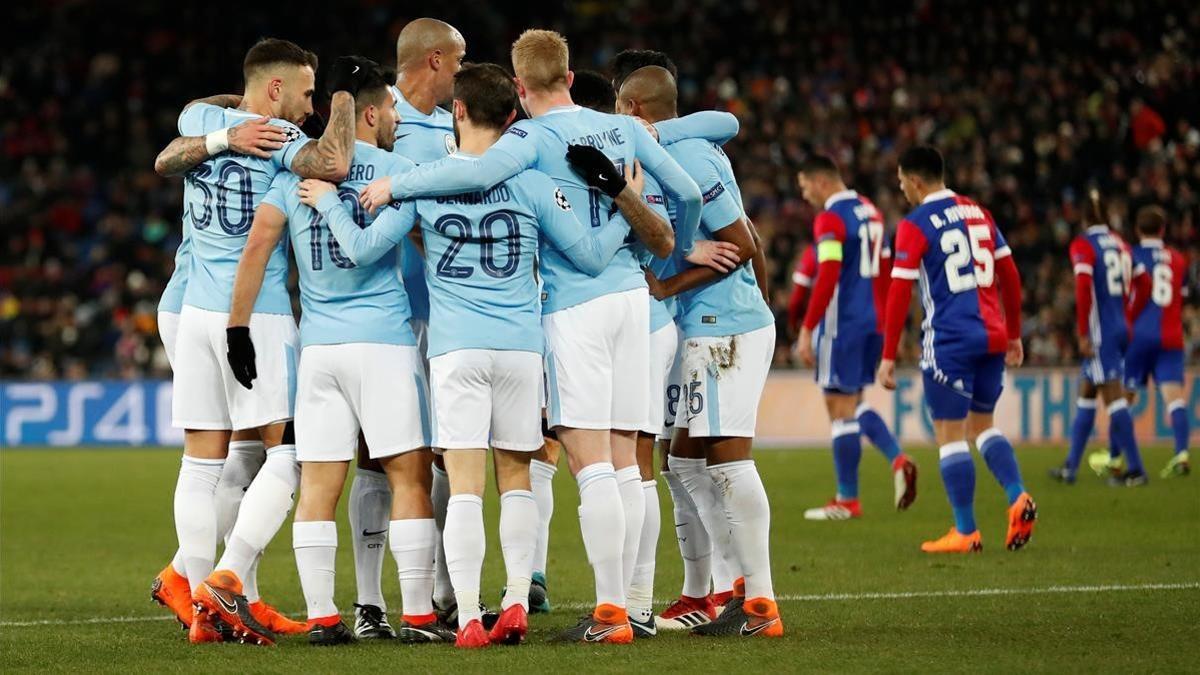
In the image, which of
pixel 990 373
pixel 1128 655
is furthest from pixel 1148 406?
pixel 1128 655

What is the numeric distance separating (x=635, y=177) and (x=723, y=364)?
2.92ft

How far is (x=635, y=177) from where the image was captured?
6758 millimetres

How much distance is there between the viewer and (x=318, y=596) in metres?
6.64

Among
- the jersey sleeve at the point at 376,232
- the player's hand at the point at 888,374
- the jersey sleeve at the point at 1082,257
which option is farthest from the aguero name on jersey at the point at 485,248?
the jersey sleeve at the point at 1082,257

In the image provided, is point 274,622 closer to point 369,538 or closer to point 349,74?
point 369,538

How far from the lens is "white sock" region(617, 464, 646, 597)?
21.8ft

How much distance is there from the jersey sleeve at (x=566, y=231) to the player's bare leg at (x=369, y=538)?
1.29 m

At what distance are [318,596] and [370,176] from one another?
167cm

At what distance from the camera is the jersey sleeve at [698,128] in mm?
7262

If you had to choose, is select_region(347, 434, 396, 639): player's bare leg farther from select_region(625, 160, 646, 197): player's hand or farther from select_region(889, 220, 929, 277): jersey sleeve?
select_region(889, 220, 929, 277): jersey sleeve

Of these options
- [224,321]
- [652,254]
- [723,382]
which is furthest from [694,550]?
[224,321]

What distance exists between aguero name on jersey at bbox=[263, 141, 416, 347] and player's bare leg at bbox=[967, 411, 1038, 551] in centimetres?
448

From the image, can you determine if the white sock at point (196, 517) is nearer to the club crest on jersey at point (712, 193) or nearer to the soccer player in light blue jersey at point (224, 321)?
the soccer player in light blue jersey at point (224, 321)

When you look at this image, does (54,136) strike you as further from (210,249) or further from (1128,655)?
(1128,655)
